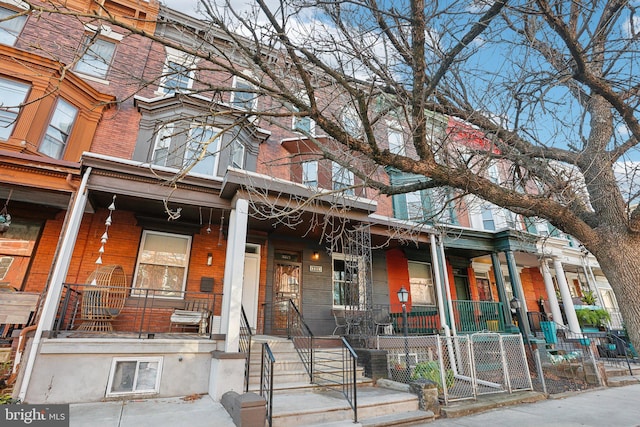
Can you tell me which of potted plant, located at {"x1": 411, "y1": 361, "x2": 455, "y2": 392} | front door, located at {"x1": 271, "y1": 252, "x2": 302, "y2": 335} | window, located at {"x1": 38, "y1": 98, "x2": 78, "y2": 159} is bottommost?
potted plant, located at {"x1": 411, "y1": 361, "x2": 455, "y2": 392}

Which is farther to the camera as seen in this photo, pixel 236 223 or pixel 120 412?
pixel 236 223

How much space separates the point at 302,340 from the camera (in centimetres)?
778

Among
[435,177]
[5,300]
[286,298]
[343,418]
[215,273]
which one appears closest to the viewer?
[435,177]

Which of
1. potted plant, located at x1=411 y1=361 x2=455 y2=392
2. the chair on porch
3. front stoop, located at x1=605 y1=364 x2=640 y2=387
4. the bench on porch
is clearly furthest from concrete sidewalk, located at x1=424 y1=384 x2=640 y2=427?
the bench on porch

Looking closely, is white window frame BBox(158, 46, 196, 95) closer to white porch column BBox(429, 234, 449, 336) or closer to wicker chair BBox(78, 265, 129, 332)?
wicker chair BBox(78, 265, 129, 332)

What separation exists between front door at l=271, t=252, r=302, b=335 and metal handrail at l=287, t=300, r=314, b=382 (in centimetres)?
29

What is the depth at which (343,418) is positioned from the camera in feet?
16.7

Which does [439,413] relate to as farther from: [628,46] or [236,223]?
[628,46]

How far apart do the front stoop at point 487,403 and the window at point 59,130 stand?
10654mm

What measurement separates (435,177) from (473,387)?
4797mm

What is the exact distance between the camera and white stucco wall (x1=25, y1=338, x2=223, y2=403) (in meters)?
5.16

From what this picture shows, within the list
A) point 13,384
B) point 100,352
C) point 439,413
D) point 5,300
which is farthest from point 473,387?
point 5,300

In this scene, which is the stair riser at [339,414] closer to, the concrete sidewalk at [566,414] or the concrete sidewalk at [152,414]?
the concrete sidewalk at [566,414]

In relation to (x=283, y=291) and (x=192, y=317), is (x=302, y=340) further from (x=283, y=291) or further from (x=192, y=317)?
(x=192, y=317)
